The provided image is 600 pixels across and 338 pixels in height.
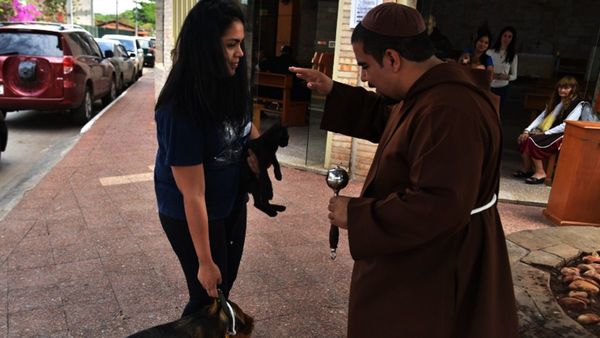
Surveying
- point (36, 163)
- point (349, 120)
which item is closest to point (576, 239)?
point (349, 120)

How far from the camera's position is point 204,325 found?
208 centimetres

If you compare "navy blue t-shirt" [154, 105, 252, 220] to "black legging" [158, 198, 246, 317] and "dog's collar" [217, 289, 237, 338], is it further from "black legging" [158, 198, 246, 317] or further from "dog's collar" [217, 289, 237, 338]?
"dog's collar" [217, 289, 237, 338]

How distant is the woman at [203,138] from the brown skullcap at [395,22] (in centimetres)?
63

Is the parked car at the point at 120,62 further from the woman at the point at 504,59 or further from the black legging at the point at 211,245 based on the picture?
the black legging at the point at 211,245

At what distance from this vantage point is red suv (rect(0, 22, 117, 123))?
864 cm

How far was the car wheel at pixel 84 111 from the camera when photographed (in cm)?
984

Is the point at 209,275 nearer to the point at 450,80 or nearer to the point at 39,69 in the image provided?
the point at 450,80

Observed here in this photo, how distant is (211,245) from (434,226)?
3.52ft

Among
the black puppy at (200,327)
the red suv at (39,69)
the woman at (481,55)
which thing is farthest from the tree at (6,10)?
the black puppy at (200,327)

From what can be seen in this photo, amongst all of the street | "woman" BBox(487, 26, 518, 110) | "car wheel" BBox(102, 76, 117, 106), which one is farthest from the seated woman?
"car wheel" BBox(102, 76, 117, 106)

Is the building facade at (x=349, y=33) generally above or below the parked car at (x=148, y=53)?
above

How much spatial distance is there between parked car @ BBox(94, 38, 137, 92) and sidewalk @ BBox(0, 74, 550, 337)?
29.3 ft

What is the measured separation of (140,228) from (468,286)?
11.6 ft

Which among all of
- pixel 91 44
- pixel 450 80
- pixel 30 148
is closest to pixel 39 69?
pixel 30 148
